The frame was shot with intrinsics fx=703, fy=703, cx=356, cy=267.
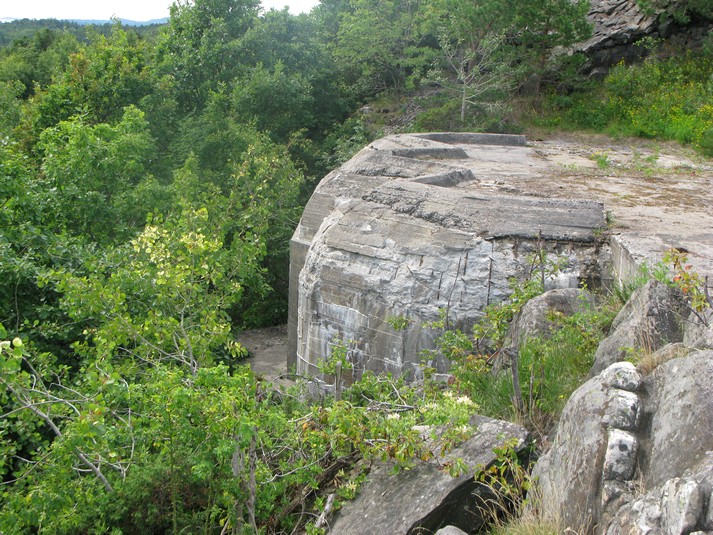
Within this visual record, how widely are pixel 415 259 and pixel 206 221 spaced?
8.25 feet

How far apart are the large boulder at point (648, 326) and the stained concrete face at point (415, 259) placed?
1.70 m

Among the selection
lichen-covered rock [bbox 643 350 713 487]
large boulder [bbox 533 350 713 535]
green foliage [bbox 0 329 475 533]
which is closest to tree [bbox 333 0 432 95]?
green foliage [bbox 0 329 475 533]

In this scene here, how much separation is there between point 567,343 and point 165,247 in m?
3.20

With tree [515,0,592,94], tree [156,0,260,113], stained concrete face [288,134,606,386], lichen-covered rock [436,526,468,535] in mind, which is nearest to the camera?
lichen-covered rock [436,526,468,535]

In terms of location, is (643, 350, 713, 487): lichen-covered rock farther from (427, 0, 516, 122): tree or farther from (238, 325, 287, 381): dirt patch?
(427, 0, 516, 122): tree

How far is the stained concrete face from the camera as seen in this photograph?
5.79 meters

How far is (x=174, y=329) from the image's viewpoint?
513 centimetres

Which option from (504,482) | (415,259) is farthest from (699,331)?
(415,259)

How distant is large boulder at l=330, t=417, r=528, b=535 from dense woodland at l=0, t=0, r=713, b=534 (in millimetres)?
107

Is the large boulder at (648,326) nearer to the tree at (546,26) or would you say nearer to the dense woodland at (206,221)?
the dense woodland at (206,221)

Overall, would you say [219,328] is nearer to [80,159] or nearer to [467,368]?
[467,368]

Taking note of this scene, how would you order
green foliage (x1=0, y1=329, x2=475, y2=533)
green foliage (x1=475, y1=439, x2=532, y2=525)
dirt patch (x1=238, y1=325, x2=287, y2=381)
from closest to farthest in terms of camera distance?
green foliage (x1=475, y1=439, x2=532, y2=525)
green foliage (x1=0, y1=329, x2=475, y2=533)
dirt patch (x1=238, y1=325, x2=287, y2=381)

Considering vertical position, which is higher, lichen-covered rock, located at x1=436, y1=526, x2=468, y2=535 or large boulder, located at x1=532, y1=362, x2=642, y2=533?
large boulder, located at x1=532, y1=362, x2=642, y2=533

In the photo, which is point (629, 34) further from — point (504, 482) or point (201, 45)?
point (504, 482)
